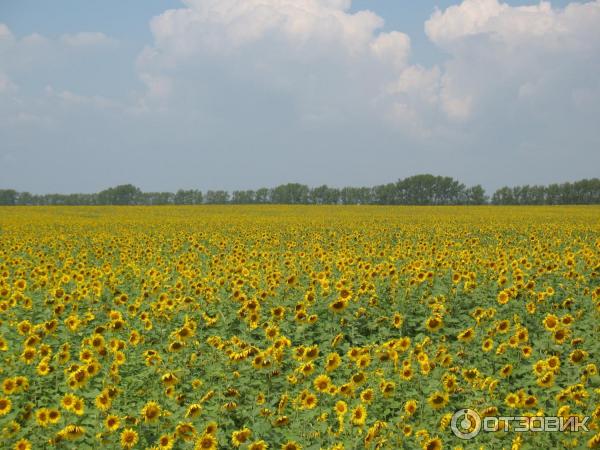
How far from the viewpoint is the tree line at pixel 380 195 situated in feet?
341

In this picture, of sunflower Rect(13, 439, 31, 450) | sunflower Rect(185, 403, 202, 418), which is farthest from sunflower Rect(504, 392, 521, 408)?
sunflower Rect(13, 439, 31, 450)

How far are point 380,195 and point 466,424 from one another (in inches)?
4231

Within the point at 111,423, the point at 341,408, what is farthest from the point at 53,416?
the point at 341,408

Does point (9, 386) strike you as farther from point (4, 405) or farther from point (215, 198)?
point (215, 198)

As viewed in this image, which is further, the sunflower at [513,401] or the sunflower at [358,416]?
the sunflower at [513,401]

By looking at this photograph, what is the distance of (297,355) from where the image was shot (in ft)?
16.6

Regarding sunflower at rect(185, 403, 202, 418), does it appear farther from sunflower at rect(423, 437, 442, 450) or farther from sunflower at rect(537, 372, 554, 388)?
sunflower at rect(537, 372, 554, 388)

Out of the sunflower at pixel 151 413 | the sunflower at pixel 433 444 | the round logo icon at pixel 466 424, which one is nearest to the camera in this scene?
the sunflower at pixel 433 444

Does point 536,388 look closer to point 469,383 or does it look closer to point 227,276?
point 469,383

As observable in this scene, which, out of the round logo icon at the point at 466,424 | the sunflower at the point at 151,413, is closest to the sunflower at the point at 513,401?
the round logo icon at the point at 466,424

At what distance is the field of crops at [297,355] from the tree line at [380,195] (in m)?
96.3

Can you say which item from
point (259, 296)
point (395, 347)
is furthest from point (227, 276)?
point (395, 347)

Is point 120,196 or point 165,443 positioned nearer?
point 165,443

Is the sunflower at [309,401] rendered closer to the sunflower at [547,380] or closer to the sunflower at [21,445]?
the sunflower at [547,380]
